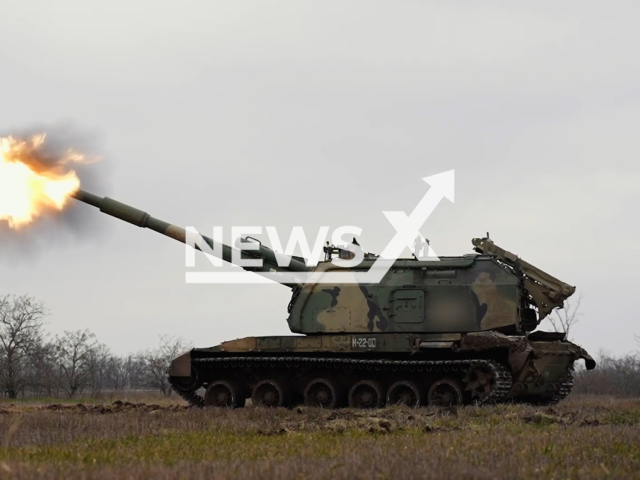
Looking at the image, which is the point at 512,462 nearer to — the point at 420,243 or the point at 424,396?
the point at 424,396

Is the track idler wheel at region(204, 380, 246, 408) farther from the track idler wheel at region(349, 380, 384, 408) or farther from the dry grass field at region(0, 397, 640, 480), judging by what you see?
the dry grass field at region(0, 397, 640, 480)

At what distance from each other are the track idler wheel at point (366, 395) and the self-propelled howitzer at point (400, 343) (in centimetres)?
3

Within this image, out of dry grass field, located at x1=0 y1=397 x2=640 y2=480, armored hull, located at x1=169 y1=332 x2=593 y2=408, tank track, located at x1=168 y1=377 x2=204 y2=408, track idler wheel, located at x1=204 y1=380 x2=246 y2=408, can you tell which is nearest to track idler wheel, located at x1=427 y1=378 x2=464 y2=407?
armored hull, located at x1=169 y1=332 x2=593 y2=408

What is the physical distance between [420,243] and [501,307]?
2.55 m

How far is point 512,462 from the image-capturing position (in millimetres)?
8656

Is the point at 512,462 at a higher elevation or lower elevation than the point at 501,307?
lower

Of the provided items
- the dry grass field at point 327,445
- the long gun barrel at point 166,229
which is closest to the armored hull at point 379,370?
the long gun barrel at point 166,229

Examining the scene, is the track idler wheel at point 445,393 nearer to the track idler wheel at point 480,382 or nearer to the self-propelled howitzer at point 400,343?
the self-propelled howitzer at point 400,343

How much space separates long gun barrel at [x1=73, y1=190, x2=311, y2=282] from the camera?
21.1m

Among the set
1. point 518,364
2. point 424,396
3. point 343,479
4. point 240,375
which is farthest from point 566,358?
point 343,479

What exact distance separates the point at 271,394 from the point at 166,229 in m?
4.75

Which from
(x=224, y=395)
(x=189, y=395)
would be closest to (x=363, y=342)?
(x=224, y=395)

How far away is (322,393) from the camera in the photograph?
20359 millimetres

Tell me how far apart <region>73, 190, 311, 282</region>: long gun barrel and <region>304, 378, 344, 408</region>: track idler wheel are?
2.80m
